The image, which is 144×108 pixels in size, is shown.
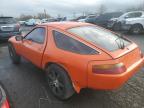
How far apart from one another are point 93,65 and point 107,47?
22.2 inches

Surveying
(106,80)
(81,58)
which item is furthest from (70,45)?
(106,80)

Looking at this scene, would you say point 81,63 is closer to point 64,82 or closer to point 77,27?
point 64,82

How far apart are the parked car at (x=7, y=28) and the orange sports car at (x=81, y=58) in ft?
22.6

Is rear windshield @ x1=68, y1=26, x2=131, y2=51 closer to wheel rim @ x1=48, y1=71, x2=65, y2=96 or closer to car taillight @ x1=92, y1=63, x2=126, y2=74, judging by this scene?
car taillight @ x1=92, y1=63, x2=126, y2=74

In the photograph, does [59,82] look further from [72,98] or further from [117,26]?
[117,26]

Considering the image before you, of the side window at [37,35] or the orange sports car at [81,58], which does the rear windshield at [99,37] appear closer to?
the orange sports car at [81,58]

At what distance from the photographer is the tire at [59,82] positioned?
3.72 metres

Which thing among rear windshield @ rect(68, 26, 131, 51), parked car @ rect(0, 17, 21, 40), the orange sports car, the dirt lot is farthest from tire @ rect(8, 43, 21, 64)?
parked car @ rect(0, 17, 21, 40)

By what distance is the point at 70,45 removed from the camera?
3809 mm

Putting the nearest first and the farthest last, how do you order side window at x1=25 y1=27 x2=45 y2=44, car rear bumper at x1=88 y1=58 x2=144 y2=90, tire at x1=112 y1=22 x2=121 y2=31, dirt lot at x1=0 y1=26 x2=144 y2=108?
car rear bumper at x1=88 y1=58 x2=144 y2=90 < dirt lot at x1=0 y1=26 x2=144 y2=108 < side window at x1=25 y1=27 x2=45 y2=44 < tire at x1=112 y1=22 x2=121 y2=31

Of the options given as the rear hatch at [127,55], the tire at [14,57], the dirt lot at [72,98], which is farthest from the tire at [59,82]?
the tire at [14,57]

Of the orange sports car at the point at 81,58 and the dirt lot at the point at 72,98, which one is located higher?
Result: the orange sports car at the point at 81,58

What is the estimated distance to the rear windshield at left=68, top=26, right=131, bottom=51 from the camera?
381 cm

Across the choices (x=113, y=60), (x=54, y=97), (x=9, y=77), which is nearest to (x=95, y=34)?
(x=113, y=60)
